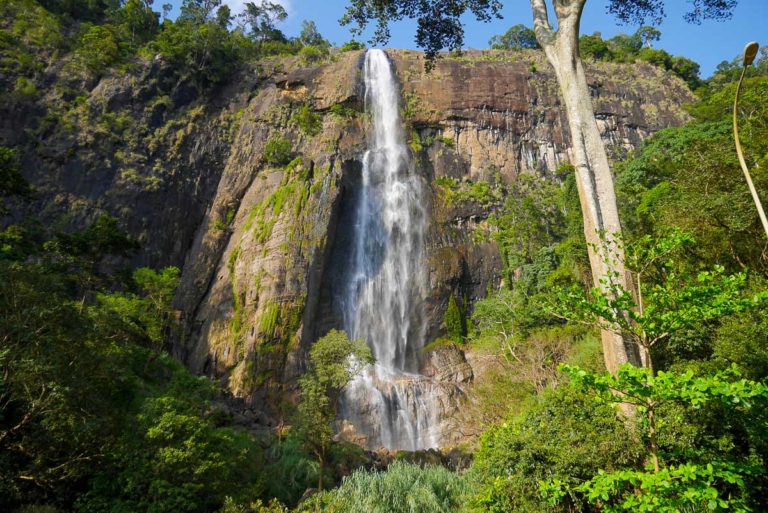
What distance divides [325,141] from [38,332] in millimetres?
29307

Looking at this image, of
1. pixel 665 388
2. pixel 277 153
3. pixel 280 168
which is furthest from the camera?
pixel 277 153

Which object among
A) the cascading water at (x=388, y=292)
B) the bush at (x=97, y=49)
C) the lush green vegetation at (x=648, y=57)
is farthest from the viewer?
the lush green vegetation at (x=648, y=57)

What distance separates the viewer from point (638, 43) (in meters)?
65.8

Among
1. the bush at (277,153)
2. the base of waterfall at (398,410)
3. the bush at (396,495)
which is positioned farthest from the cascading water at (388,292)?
the bush at (396,495)

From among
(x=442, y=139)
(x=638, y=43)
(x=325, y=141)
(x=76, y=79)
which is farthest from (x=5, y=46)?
(x=638, y=43)

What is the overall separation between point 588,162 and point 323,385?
1119cm

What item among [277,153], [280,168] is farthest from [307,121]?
[280,168]

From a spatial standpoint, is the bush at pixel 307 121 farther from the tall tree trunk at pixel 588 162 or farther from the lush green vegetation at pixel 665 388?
the tall tree trunk at pixel 588 162

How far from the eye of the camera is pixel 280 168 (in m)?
33.8

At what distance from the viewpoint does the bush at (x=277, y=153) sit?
34094mm

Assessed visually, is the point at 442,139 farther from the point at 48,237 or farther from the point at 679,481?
the point at 679,481

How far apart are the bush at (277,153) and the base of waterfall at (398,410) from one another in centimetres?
1699

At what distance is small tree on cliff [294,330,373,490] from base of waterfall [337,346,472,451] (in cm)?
667

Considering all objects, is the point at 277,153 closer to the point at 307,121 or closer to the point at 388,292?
the point at 307,121
